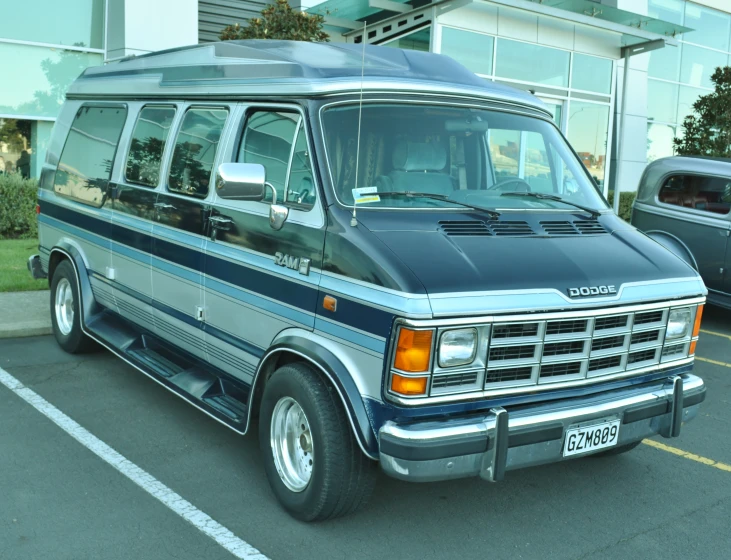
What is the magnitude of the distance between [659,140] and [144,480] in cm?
2023

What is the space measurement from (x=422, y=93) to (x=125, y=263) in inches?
106

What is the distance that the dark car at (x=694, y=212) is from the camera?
9445mm

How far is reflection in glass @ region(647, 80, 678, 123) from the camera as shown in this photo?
21.5m

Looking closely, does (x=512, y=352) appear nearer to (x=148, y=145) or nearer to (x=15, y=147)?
(x=148, y=145)

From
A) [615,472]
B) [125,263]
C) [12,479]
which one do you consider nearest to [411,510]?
[615,472]

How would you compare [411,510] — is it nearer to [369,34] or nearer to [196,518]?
[196,518]

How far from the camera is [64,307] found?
23.4 feet

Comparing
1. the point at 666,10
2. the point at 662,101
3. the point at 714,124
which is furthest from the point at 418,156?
the point at 666,10

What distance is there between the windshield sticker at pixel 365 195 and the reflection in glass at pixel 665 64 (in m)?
19.1

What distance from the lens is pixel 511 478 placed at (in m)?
4.86

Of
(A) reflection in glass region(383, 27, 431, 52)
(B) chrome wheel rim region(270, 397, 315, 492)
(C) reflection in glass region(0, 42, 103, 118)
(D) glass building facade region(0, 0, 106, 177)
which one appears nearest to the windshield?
(B) chrome wheel rim region(270, 397, 315, 492)

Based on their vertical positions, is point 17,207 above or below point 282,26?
below

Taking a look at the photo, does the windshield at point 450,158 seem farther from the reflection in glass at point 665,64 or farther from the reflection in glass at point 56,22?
the reflection in glass at point 665,64

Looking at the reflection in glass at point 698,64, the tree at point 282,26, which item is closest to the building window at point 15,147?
the tree at point 282,26
